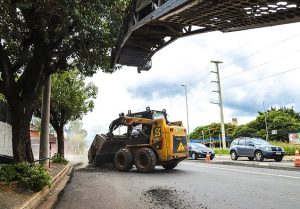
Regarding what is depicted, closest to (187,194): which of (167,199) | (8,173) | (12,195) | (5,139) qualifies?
(167,199)

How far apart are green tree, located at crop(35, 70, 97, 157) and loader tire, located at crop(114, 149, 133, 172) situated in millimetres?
9827

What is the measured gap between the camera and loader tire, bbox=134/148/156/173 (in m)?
17.5

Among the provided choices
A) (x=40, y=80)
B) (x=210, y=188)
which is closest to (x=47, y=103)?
(x=40, y=80)

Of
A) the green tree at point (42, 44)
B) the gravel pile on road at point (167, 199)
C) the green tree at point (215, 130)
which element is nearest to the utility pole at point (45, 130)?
the green tree at point (42, 44)

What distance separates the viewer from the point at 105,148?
2084cm

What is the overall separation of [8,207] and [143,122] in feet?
34.7

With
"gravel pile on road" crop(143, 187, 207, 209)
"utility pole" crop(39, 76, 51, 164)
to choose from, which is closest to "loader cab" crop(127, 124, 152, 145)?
"utility pole" crop(39, 76, 51, 164)

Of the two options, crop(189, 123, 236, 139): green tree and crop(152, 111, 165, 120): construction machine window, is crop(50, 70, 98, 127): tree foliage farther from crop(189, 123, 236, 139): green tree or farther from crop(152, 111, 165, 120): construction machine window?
crop(189, 123, 236, 139): green tree

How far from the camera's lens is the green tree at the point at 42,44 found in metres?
10.6

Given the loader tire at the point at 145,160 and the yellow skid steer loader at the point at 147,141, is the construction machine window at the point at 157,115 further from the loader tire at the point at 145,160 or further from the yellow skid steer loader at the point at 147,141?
the loader tire at the point at 145,160

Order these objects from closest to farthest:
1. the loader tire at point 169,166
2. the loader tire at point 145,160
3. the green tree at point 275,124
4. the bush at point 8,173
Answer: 1. the bush at point 8,173
2. the loader tire at point 145,160
3. the loader tire at point 169,166
4. the green tree at point 275,124

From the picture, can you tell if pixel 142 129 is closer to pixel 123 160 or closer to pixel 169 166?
pixel 123 160

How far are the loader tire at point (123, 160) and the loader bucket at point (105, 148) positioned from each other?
1.41 metres

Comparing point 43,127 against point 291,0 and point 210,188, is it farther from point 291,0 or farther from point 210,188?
point 291,0
